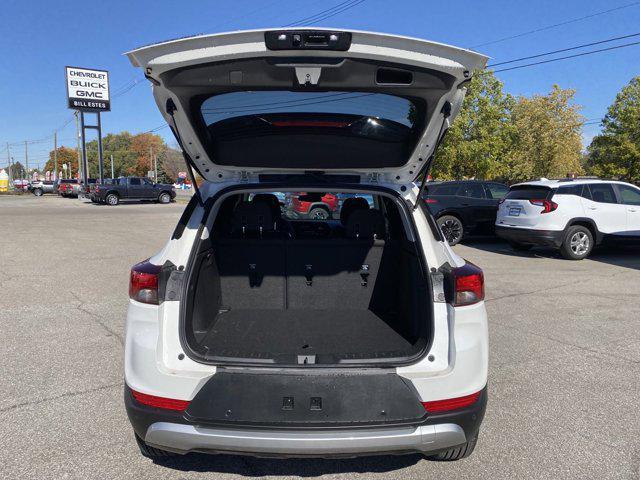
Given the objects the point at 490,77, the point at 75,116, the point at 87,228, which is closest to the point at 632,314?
the point at 87,228

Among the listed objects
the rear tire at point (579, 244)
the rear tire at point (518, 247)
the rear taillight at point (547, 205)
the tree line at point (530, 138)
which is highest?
the tree line at point (530, 138)

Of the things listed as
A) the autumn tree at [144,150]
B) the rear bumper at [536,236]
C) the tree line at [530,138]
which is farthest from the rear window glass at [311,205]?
the autumn tree at [144,150]

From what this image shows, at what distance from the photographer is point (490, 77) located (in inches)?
A: 1057

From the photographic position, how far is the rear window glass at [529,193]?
31.2ft

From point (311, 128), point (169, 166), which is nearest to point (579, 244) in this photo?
point (311, 128)

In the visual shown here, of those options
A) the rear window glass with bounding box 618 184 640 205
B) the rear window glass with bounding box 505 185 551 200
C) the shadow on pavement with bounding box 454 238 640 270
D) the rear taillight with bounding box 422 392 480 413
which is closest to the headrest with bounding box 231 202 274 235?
the rear taillight with bounding box 422 392 480 413

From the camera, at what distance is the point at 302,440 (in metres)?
2.05

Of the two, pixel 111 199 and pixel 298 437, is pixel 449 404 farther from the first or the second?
pixel 111 199

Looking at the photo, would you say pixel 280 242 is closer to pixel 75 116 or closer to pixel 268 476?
pixel 268 476

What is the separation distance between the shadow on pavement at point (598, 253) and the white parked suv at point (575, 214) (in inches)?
17.0

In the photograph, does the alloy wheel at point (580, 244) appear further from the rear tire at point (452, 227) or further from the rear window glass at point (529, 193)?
the rear tire at point (452, 227)

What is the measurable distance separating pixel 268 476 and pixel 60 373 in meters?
2.29

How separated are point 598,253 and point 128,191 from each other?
89.0 feet

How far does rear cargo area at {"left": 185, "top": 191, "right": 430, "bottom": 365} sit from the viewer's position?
9.96ft
